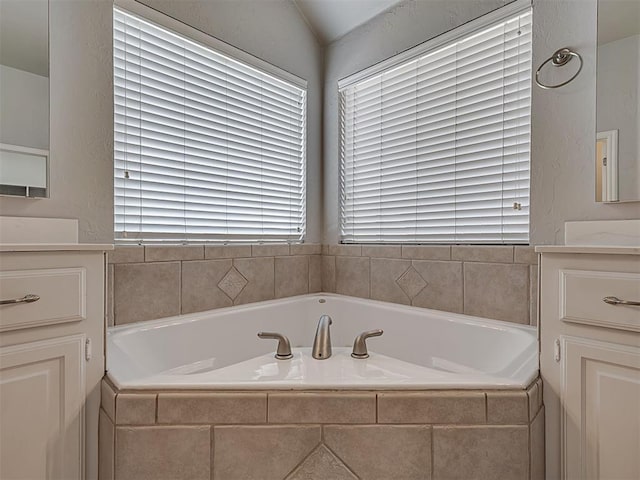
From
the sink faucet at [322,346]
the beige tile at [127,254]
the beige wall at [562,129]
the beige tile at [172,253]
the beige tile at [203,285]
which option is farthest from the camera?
the beige tile at [203,285]

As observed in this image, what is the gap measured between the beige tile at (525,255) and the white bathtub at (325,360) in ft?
1.03

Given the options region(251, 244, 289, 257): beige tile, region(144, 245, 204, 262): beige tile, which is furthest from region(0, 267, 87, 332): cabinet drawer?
region(251, 244, 289, 257): beige tile

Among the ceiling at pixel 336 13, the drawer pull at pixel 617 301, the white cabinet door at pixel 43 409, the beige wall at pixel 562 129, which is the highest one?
the ceiling at pixel 336 13

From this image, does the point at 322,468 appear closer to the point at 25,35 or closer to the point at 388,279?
the point at 388,279

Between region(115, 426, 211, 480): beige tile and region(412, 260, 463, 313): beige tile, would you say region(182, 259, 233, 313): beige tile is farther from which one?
region(412, 260, 463, 313): beige tile

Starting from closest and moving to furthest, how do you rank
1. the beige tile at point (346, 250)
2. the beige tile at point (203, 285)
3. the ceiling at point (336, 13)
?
the beige tile at point (203, 285) < the ceiling at point (336, 13) < the beige tile at point (346, 250)

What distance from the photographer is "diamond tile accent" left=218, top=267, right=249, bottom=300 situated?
2076mm

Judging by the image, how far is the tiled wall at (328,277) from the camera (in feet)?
5.67

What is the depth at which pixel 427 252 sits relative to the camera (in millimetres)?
2086

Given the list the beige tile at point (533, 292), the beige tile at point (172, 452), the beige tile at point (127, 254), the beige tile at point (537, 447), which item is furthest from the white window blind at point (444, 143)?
the beige tile at point (172, 452)

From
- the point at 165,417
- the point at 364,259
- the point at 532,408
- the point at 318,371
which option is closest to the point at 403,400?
the point at 318,371

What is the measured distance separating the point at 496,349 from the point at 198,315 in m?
1.48

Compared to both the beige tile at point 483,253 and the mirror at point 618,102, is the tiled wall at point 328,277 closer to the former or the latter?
the beige tile at point 483,253

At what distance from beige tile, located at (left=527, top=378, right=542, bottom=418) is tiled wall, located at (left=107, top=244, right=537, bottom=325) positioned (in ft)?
2.19
